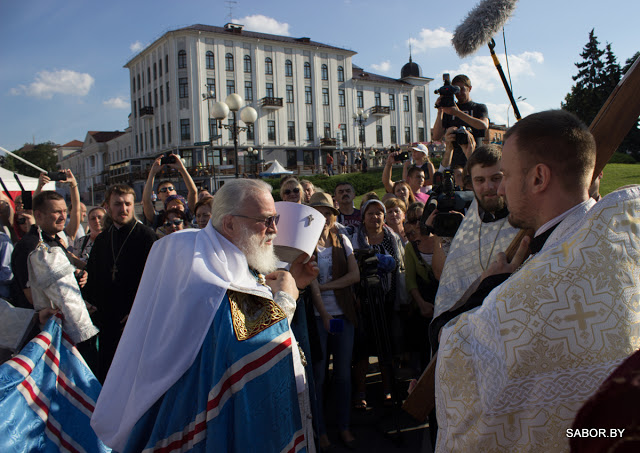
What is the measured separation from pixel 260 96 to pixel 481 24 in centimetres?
4914

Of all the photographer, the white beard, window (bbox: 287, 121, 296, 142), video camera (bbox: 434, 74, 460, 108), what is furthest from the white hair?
window (bbox: 287, 121, 296, 142)

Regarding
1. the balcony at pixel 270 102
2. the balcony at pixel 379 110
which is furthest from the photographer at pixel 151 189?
the balcony at pixel 379 110

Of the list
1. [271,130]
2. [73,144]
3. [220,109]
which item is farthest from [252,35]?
[73,144]

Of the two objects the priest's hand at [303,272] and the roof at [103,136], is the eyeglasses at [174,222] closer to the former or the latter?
the priest's hand at [303,272]

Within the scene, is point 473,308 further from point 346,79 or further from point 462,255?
point 346,79

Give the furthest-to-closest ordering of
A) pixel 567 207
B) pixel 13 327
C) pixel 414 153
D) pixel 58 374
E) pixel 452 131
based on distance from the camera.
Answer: pixel 414 153, pixel 452 131, pixel 13 327, pixel 58 374, pixel 567 207

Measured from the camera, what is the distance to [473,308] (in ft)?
5.37

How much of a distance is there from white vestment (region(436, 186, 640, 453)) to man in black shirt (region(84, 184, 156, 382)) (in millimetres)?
3808

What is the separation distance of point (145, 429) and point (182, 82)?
4951 cm

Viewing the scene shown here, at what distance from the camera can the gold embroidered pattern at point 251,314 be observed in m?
2.20

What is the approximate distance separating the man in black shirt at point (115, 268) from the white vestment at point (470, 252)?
307cm

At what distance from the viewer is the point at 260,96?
49750mm

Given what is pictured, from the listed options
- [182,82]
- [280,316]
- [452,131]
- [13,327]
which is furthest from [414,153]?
[182,82]

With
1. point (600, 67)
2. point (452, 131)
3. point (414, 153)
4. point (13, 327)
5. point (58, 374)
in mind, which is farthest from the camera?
point (600, 67)
